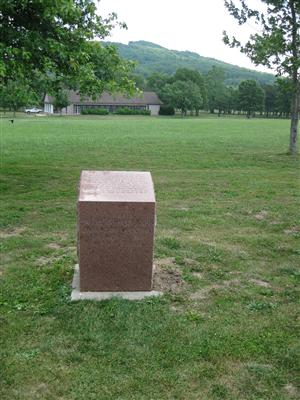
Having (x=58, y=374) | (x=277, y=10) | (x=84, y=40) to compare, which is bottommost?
(x=58, y=374)

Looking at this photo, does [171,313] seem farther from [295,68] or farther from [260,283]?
[295,68]

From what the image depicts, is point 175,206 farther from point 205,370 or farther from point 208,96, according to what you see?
point 208,96

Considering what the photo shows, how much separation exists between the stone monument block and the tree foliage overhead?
4.41 metres

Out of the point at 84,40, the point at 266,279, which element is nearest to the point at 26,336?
the point at 266,279

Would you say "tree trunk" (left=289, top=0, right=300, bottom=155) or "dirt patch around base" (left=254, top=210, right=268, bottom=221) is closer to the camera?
"dirt patch around base" (left=254, top=210, right=268, bottom=221)

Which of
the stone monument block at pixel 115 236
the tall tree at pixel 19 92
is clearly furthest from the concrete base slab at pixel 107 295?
the tall tree at pixel 19 92

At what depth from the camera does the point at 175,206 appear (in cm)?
1107

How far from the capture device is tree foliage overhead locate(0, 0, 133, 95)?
10.1 meters

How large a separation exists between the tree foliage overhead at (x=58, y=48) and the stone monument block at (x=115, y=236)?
441 cm

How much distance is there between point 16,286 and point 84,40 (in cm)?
693

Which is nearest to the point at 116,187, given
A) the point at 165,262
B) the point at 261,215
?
the point at 165,262

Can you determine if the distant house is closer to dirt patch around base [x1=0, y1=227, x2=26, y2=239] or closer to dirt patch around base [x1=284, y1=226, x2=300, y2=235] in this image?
dirt patch around base [x1=0, y1=227, x2=26, y2=239]

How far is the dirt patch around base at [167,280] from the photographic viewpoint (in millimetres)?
6266

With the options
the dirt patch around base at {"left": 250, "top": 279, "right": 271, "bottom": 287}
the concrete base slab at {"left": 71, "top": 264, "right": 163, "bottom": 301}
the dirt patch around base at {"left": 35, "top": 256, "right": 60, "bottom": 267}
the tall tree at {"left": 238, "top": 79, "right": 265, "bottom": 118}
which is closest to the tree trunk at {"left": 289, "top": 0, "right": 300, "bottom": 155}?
the dirt patch around base at {"left": 250, "top": 279, "right": 271, "bottom": 287}
